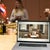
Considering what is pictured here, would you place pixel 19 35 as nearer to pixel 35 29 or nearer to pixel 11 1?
pixel 35 29

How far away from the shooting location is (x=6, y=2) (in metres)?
4.54

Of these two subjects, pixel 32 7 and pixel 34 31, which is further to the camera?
pixel 32 7

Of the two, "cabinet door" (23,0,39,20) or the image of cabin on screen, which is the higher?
Result: "cabinet door" (23,0,39,20)

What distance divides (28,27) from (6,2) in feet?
11.0

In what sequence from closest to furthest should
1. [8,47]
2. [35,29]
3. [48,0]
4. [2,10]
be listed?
1. [8,47]
2. [35,29]
3. [2,10]
4. [48,0]

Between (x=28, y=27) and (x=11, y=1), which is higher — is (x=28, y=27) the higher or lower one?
the lower one

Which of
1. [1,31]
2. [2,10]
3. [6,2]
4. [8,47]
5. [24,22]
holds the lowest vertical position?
[8,47]

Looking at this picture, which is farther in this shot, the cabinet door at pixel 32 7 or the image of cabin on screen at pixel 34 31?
the cabinet door at pixel 32 7

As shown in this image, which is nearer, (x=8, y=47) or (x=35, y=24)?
(x=8, y=47)

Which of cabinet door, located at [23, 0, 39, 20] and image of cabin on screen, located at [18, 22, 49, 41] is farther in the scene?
cabinet door, located at [23, 0, 39, 20]

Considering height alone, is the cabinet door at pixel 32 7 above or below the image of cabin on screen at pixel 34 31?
above

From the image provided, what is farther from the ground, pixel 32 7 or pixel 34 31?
pixel 32 7

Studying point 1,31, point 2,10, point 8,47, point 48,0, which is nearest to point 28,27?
point 8,47

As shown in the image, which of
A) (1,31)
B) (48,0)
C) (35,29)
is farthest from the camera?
(48,0)
